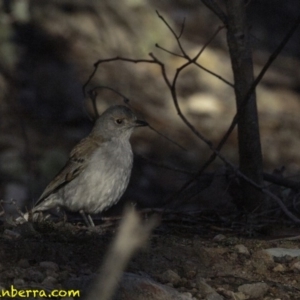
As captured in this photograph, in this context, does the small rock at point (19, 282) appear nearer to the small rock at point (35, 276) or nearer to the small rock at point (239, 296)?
the small rock at point (35, 276)

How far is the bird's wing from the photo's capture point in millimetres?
7914

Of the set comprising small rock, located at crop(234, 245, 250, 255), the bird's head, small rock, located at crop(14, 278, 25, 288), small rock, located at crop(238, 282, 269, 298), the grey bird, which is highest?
the bird's head

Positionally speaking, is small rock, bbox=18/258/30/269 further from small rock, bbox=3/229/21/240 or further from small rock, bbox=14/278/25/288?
small rock, bbox=3/229/21/240

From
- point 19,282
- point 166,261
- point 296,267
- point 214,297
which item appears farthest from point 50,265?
point 296,267

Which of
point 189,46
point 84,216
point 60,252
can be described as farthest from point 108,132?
point 189,46

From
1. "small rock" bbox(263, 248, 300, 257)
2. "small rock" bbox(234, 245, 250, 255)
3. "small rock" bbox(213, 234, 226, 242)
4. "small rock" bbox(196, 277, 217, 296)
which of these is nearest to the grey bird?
"small rock" bbox(213, 234, 226, 242)

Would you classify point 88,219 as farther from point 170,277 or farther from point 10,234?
point 170,277

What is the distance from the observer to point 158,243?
19.7ft

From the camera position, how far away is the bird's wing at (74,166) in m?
7.91

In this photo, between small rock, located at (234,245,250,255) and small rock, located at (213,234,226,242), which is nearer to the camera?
small rock, located at (234,245,250,255)

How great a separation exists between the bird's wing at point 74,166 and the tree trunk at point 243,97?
4.11 feet

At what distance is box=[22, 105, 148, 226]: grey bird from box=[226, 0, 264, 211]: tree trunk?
0.96 meters

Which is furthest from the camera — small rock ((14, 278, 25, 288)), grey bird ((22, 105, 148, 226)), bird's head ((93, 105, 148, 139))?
bird's head ((93, 105, 148, 139))

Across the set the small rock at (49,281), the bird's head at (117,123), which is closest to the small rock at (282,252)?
the small rock at (49,281)
